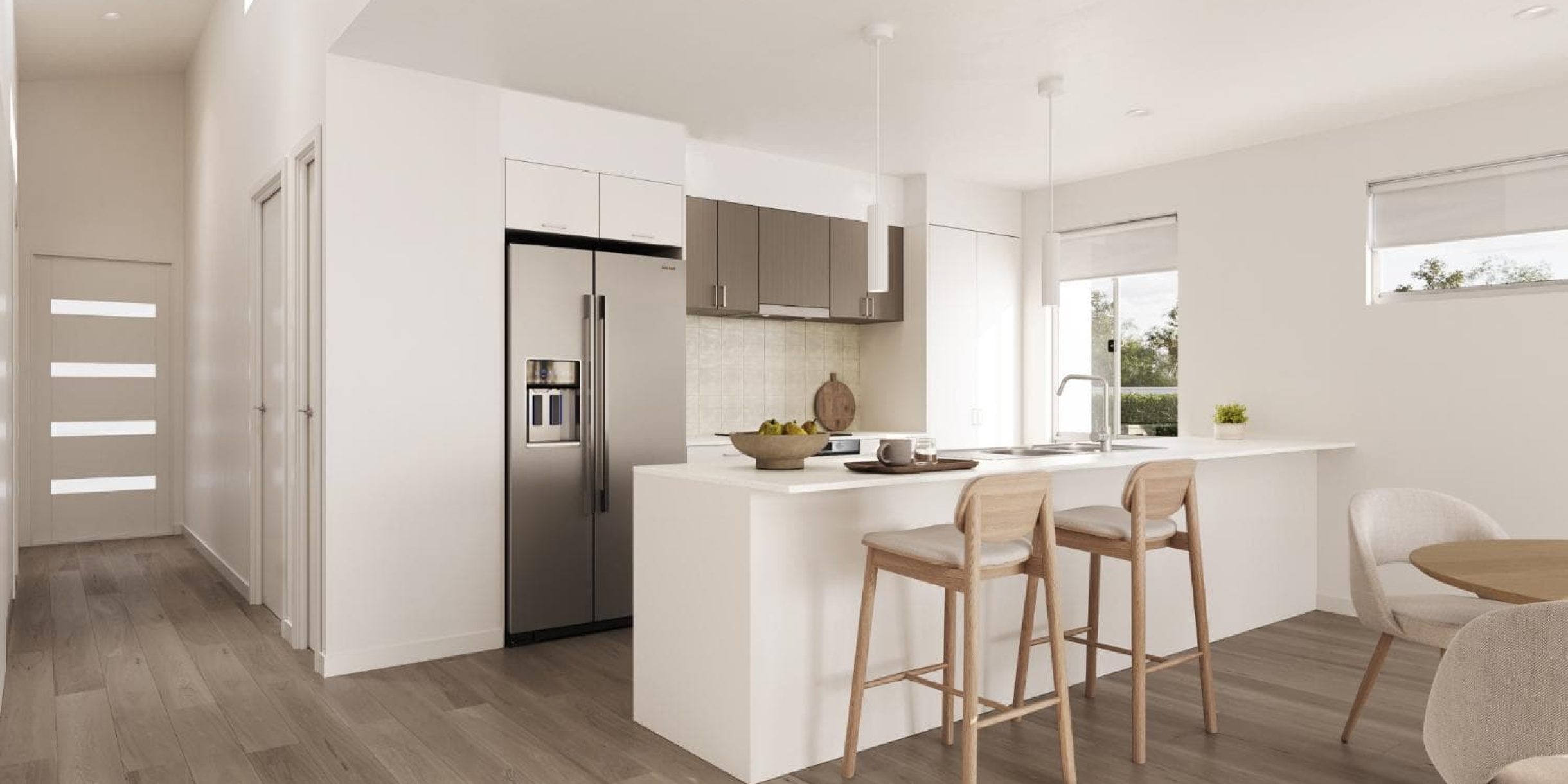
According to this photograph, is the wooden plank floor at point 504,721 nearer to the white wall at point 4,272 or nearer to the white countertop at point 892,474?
the white wall at point 4,272

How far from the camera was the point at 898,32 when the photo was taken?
140 inches

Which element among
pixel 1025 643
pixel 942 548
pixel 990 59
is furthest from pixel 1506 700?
pixel 990 59

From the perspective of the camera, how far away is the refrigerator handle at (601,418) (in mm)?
4500

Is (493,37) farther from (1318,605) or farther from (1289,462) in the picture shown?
(1318,605)

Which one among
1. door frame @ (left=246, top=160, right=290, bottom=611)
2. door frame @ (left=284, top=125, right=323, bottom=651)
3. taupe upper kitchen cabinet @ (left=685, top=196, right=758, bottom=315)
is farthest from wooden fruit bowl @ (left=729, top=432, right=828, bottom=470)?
door frame @ (left=246, top=160, right=290, bottom=611)

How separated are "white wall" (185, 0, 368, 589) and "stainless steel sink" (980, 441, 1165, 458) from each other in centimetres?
266

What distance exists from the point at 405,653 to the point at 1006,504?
8.55 ft

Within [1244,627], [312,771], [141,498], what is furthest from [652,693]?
[141,498]

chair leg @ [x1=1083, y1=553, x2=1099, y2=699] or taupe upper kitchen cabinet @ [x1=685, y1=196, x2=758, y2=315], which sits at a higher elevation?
taupe upper kitchen cabinet @ [x1=685, y1=196, x2=758, y2=315]

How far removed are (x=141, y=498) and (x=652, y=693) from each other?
236 inches

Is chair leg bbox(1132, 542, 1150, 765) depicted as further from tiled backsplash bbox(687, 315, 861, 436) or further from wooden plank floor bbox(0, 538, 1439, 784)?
tiled backsplash bbox(687, 315, 861, 436)

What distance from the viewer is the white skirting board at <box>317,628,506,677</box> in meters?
3.79

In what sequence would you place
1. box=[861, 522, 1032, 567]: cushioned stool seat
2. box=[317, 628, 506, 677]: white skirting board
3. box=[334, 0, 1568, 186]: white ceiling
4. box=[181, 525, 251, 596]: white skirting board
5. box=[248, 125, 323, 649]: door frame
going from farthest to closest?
1. box=[181, 525, 251, 596]: white skirting board
2. box=[248, 125, 323, 649]: door frame
3. box=[317, 628, 506, 677]: white skirting board
4. box=[334, 0, 1568, 186]: white ceiling
5. box=[861, 522, 1032, 567]: cushioned stool seat

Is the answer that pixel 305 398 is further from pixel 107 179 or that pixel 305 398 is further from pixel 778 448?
pixel 107 179
